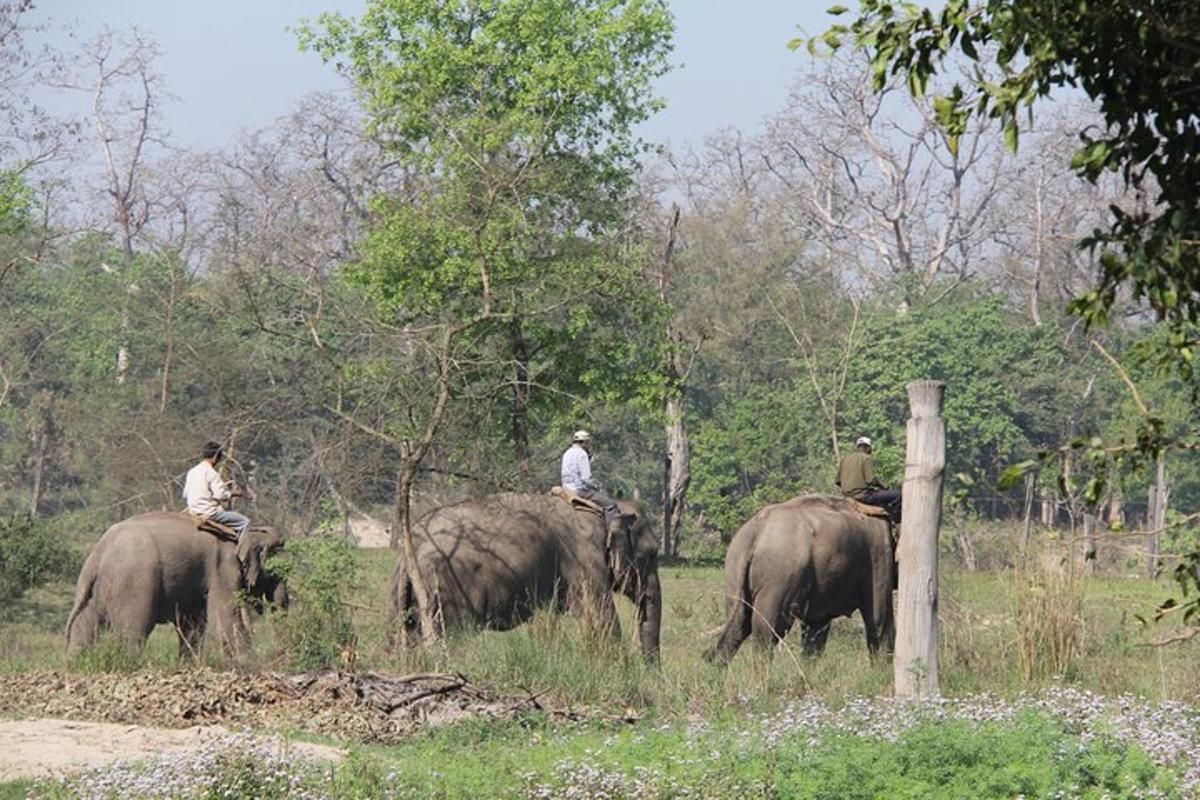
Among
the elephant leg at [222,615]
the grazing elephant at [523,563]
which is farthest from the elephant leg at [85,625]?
the grazing elephant at [523,563]

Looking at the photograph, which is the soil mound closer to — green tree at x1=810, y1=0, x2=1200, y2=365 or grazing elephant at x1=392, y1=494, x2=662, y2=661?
grazing elephant at x1=392, y1=494, x2=662, y2=661

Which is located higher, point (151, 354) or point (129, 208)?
point (129, 208)

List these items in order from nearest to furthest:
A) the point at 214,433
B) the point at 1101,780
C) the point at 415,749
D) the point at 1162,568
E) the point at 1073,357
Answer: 1. the point at 1162,568
2. the point at 1101,780
3. the point at 415,749
4. the point at 214,433
5. the point at 1073,357

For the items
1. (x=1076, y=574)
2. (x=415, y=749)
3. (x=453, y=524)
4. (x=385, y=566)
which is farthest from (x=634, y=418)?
(x=415, y=749)

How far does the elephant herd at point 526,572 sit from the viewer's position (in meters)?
17.4

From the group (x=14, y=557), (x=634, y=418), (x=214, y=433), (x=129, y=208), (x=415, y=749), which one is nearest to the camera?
(x=415, y=749)

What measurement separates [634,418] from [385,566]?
19.8 m

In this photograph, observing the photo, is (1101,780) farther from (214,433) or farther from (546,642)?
(214,433)

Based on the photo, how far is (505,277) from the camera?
1134 inches

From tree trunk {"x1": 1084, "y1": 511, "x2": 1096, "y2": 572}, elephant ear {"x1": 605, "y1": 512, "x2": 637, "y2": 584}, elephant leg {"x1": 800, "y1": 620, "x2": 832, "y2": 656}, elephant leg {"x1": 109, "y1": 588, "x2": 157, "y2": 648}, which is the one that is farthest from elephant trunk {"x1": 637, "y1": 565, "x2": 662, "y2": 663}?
elephant leg {"x1": 109, "y1": 588, "x2": 157, "y2": 648}

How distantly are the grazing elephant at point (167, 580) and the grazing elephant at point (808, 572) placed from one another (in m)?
4.01

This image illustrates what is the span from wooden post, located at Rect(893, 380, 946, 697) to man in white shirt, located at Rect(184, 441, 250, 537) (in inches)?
261

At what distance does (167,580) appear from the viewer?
57.2 feet

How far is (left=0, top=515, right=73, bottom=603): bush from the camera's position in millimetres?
24453
